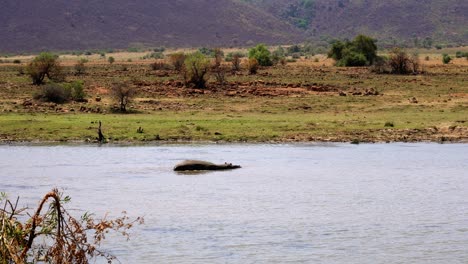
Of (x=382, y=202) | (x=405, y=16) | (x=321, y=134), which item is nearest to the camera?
(x=382, y=202)

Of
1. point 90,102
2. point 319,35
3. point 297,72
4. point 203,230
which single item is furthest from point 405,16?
point 203,230

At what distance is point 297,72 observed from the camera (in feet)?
187

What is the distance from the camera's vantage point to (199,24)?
128500 millimetres

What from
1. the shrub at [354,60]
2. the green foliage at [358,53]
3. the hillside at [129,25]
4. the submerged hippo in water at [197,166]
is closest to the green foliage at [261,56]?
the green foliage at [358,53]

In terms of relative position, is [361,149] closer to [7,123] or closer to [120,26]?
[7,123]

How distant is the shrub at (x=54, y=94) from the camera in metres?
41.3

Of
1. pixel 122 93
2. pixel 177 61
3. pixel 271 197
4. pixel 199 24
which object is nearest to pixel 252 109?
pixel 122 93

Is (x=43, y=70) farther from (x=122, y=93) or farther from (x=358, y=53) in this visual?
(x=358, y=53)

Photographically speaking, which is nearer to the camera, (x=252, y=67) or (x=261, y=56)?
(x=252, y=67)

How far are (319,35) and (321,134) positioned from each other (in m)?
109

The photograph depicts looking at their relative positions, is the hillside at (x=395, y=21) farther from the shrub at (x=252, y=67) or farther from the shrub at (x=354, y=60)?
the shrub at (x=252, y=67)

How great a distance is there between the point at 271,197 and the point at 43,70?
30.5m

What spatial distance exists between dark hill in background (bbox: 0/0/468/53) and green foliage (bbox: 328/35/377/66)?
53.3 meters

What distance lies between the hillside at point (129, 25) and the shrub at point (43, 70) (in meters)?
58.2
